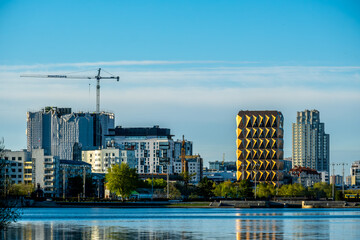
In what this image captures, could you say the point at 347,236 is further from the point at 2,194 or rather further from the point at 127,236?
the point at 2,194

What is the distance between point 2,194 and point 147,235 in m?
15.6

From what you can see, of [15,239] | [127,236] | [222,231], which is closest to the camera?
[15,239]

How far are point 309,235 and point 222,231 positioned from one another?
11.4 m

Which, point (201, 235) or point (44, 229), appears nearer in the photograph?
point (201, 235)

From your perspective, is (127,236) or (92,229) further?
(92,229)

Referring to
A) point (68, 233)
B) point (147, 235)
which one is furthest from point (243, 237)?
point (68, 233)

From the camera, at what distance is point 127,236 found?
87062 mm

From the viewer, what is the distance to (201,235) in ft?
290

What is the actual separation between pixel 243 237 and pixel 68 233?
18.9 m

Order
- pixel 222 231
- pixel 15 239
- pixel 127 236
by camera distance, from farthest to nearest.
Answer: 1. pixel 222 231
2. pixel 127 236
3. pixel 15 239

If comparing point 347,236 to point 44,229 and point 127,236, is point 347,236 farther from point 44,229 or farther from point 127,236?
point 44,229

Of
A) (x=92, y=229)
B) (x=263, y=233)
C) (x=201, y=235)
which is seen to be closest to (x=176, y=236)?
→ (x=201, y=235)

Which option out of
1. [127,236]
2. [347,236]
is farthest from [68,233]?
[347,236]

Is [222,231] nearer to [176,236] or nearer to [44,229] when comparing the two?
[176,236]
